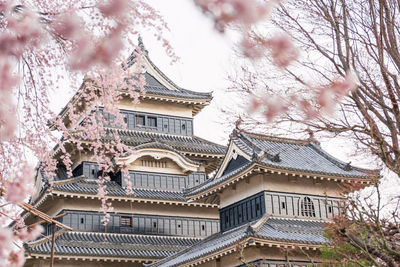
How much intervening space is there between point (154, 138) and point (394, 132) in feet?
71.2

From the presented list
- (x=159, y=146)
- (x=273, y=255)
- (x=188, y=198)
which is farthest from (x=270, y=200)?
(x=159, y=146)

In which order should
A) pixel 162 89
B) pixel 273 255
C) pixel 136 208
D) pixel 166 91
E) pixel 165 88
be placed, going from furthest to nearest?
pixel 165 88, pixel 162 89, pixel 166 91, pixel 136 208, pixel 273 255

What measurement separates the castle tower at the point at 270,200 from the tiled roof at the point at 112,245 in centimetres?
237

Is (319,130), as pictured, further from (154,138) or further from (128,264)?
(154,138)

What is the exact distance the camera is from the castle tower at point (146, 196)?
25062 mm

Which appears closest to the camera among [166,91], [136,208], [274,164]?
[274,164]

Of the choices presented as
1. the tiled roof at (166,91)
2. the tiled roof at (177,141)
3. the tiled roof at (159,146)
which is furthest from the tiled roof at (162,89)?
the tiled roof at (159,146)

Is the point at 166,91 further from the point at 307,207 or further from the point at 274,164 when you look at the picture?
the point at 307,207

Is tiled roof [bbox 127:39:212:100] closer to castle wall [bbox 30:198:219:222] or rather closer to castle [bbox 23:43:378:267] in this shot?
castle [bbox 23:43:378:267]

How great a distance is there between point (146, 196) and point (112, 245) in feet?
9.51

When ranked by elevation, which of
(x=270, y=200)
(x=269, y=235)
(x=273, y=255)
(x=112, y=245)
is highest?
(x=270, y=200)

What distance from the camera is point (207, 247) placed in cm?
2153

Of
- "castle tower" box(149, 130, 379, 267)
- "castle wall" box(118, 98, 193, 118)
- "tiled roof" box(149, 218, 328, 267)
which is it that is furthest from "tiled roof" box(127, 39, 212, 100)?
"tiled roof" box(149, 218, 328, 267)

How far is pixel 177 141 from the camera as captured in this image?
97.4 feet
